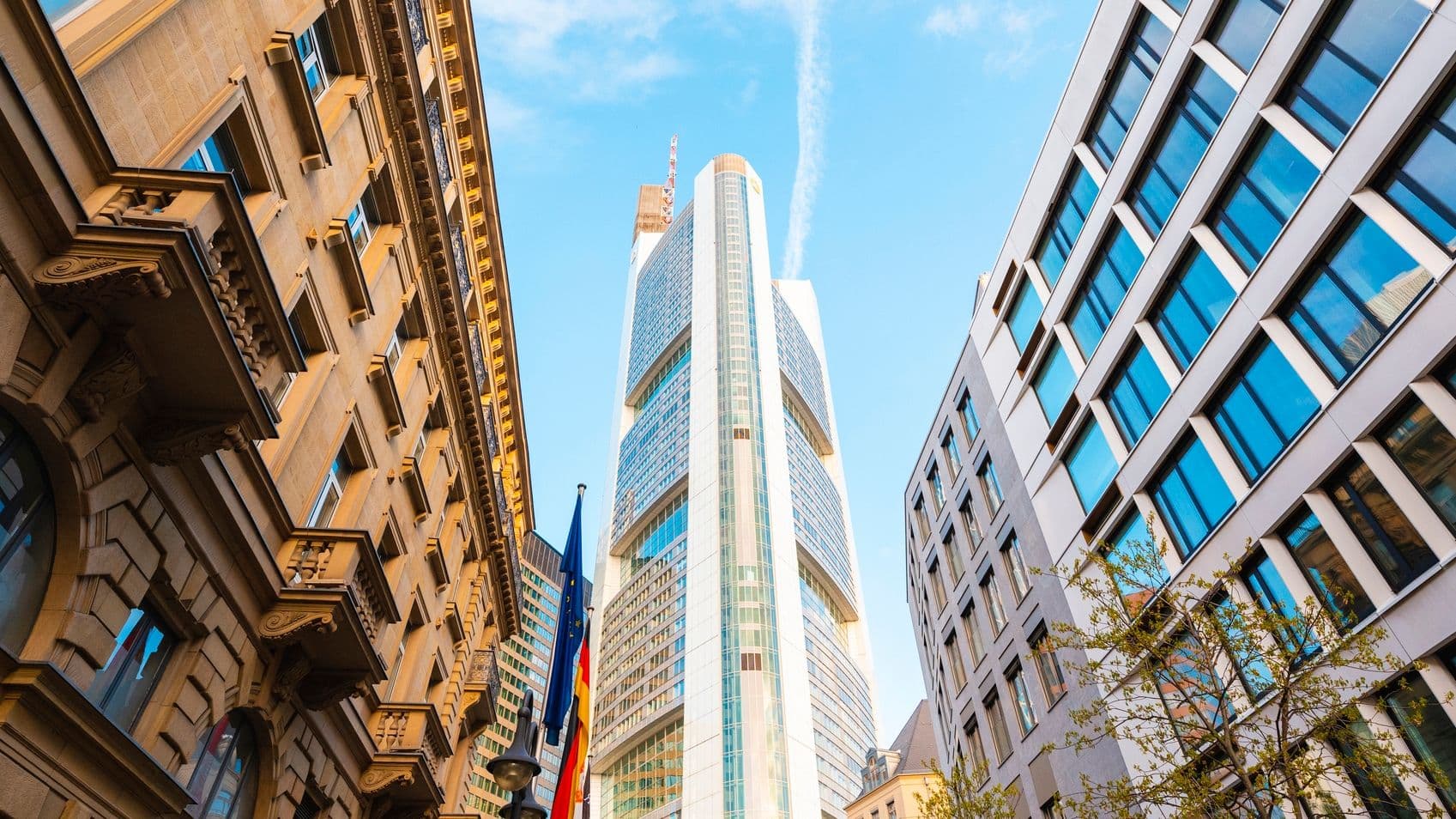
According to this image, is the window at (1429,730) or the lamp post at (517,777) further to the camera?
the window at (1429,730)

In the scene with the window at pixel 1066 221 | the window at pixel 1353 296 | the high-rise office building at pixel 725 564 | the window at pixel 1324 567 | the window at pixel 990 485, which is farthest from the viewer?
the high-rise office building at pixel 725 564

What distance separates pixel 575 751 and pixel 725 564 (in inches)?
4346

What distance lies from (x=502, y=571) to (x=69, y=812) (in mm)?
20559

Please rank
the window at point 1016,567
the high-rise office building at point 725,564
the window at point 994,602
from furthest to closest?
1. the high-rise office building at point 725,564
2. the window at point 994,602
3. the window at point 1016,567

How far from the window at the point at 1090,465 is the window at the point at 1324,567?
7.19 m

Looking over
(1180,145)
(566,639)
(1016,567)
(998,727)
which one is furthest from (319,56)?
(998,727)

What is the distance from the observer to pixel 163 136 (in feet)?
37.0

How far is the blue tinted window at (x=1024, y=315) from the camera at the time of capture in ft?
106

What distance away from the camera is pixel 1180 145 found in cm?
2333

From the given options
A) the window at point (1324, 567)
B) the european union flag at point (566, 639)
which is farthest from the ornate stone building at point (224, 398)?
the window at point (1324, 567)

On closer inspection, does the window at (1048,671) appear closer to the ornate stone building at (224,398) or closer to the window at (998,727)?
the window at (998,727)

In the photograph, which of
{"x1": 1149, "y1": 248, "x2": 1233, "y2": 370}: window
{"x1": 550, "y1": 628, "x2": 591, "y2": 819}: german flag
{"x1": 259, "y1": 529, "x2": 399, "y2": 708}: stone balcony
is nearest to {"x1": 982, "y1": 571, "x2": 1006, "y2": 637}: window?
{"x1": 1149, "y1": 248, "x2": 1233, "y2": 370}: window

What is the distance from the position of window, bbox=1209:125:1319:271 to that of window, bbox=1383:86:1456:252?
2374 millimetres

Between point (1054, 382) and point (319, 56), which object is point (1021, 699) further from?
point (319, 56)
